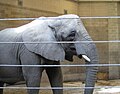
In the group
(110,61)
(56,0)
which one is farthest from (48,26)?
(110,61)

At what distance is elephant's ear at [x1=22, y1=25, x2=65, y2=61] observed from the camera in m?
6.08

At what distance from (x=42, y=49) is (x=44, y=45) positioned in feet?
0.31

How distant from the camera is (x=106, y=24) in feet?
53.7

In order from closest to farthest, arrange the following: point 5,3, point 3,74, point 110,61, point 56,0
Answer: point 3,74, point 5,3, point 56,0, point 110,61

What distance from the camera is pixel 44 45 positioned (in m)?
6.16

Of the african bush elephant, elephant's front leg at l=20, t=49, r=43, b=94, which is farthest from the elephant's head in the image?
elephant's front leg at l=20, t=49, r=43, b=94

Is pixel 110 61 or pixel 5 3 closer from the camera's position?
pixel 5 3

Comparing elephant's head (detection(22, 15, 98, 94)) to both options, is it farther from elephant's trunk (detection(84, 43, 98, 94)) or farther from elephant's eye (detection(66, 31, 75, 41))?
elephant's trunk (detection(84, 43, 98, 94))

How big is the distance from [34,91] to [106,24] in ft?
35.4

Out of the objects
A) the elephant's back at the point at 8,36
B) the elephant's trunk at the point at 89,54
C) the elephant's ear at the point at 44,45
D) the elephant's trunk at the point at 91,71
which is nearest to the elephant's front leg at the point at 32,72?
the elephant's ear at the point at 44,45

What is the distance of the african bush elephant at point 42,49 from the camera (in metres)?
6.02

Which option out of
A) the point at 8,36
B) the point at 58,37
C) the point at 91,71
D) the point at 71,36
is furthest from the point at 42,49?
the point at 91,71

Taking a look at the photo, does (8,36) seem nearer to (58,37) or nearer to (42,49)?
(42,49)

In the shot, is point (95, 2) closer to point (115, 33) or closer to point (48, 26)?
point (115, 33)
